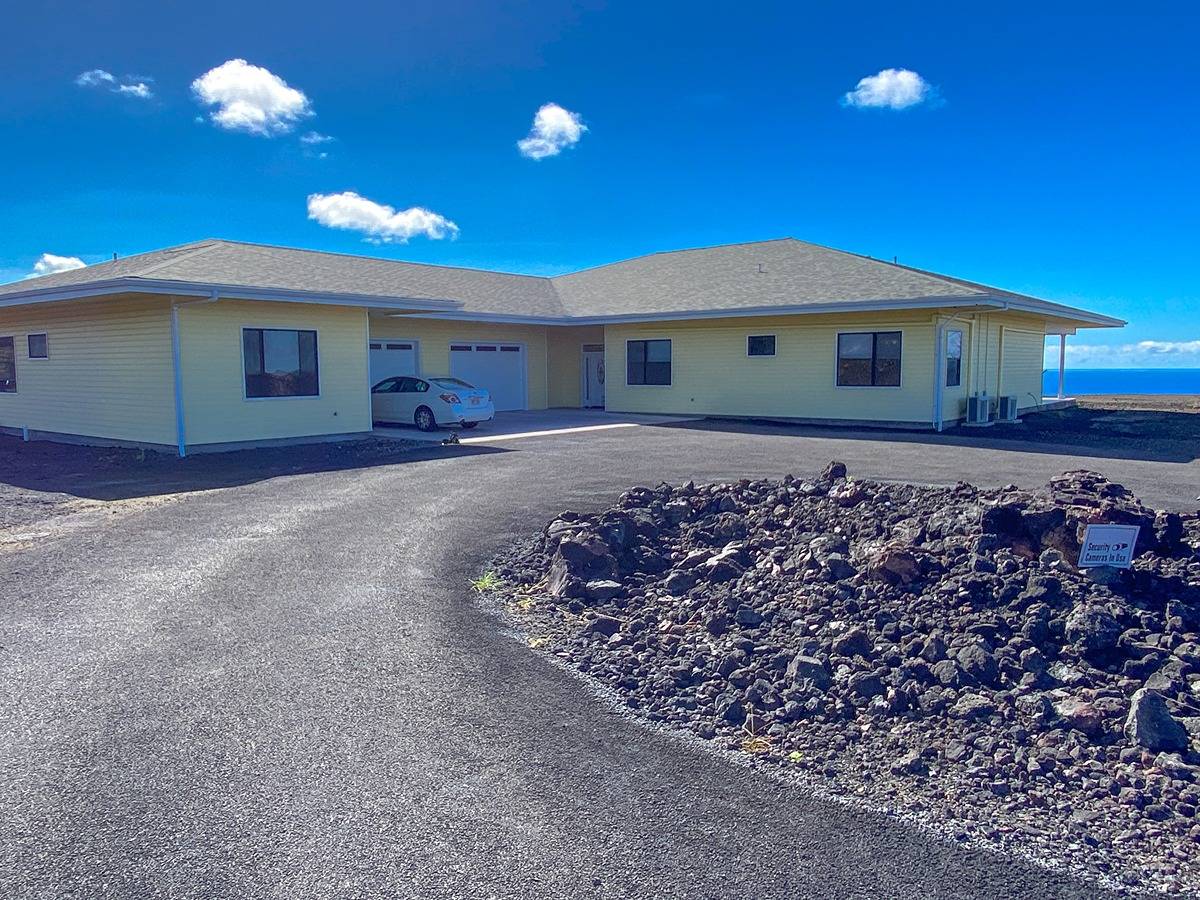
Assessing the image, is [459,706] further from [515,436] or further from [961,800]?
[515,436]

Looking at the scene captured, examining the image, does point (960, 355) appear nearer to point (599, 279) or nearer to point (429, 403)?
point (599, 279)

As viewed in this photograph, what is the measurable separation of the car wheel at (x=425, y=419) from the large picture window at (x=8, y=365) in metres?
9.09

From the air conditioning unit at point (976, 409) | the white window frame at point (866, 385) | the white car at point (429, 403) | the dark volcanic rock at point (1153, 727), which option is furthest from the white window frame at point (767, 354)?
the dark volcanic rock at point (1153, 727)

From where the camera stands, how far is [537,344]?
2725 cm

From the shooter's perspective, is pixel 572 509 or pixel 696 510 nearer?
pixel 696 510

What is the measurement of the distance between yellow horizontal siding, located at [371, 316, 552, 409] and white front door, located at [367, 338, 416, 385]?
0.54 feet

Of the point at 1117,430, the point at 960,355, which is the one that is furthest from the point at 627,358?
the point at 1117,430

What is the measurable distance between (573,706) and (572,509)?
5277mm

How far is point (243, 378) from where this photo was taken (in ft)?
53.7

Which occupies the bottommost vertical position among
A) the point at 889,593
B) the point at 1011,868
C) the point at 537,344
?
the point at 1011,868

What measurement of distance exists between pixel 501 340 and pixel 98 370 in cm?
1131

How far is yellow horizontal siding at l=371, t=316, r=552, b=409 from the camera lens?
22547mm

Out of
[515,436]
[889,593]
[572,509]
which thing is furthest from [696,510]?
[515,436]

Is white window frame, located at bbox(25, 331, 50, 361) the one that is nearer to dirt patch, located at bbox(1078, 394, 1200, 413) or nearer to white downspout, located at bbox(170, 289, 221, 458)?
white downspout, located at bbox(170, 289, 221, 458)
